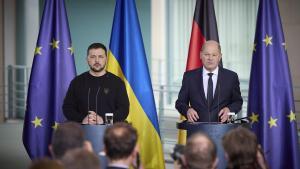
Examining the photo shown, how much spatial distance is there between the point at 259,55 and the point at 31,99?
6.97ft

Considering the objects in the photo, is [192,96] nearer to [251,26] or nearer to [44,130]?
[44,130]

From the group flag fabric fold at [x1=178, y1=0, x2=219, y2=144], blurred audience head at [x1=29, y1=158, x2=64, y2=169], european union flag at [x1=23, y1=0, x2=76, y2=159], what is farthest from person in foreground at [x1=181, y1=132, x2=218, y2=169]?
european union flag at [x1=23, y1=0, x2=76, y2=159]

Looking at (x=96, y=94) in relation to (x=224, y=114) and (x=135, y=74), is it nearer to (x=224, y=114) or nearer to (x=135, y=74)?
(x=135, y=74)

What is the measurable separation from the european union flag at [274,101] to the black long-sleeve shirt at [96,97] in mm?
1195

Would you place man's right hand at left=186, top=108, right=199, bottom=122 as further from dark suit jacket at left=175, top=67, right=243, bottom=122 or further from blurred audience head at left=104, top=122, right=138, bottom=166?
blurred audience head at left=104, top=122, right=138, bottom=166

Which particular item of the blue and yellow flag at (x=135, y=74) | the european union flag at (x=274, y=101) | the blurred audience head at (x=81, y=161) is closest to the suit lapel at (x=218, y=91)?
the european union flag at (x=274, y=101)

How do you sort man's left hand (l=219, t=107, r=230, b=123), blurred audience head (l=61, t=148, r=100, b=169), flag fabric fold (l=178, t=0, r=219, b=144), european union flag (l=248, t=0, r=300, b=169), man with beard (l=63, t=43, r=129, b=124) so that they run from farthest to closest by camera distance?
flag fabric fold (l=178, t=0, r=219, b=144), european union flag (l=248, t=0, r=300, b=169), man with beard (l=63, t=43, r=129, b=124), man's left hand (l=219, t=107, r=230, b=123), blurred audience head (l=61, t=148, r=100, b=169)

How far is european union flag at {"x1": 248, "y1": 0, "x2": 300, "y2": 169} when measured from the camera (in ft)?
19.0

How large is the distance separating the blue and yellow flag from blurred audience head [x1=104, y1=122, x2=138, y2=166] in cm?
266

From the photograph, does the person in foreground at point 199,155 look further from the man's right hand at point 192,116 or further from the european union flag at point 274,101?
the european union flag at point 274,101

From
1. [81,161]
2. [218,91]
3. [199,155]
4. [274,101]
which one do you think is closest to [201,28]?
[274,101]

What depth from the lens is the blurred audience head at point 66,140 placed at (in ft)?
11.5

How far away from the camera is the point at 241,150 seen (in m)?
3.41

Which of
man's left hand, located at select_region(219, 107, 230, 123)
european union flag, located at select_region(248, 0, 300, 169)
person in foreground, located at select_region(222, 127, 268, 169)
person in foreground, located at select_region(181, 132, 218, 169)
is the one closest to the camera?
person in foreground, located at select_region(181, 132, 218, 169)
